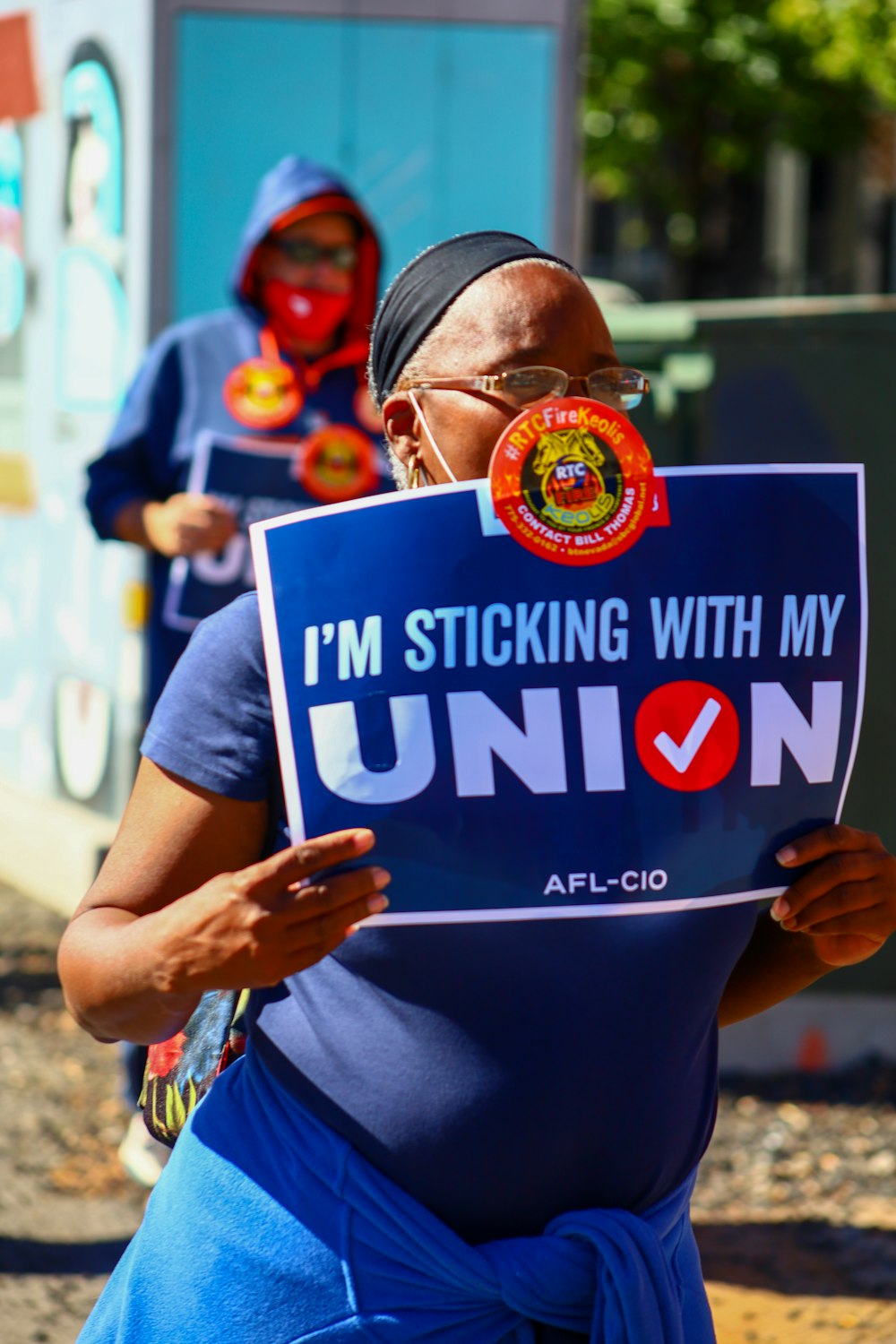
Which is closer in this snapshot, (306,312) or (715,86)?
(306,312)

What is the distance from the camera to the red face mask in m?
4.18

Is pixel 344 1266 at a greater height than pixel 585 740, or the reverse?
pixel 585 740

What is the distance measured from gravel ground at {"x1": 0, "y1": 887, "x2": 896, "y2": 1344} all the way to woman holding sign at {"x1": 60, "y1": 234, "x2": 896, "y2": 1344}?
2241mm

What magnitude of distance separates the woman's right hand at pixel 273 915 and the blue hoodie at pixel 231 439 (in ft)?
8.53

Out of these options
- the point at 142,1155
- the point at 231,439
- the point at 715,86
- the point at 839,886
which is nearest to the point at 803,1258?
the point at 142,1155

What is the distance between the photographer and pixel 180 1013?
62.9 inches

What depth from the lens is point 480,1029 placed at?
1593mm

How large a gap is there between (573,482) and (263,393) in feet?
8.74

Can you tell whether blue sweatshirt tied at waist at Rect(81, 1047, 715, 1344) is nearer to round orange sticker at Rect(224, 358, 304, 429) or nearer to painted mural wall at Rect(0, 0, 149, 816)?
round orange sticker at Rect(224, 358, 304, 429)

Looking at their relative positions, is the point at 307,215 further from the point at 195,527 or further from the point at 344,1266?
the point at 344,1266

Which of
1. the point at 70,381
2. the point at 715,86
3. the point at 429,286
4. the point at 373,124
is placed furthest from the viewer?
the point at 715,86

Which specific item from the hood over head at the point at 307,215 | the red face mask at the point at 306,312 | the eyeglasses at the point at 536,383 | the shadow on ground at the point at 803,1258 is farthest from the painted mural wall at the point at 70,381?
the eyeglasses at the point at 536,383

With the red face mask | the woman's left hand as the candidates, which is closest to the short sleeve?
the woman's left hand

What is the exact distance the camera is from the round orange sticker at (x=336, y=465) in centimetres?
402
